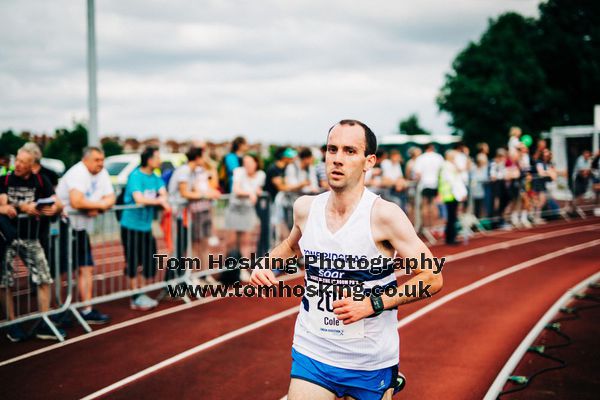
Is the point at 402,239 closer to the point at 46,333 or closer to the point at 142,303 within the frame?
the point at 46,333

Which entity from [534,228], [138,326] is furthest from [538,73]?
[138,326]

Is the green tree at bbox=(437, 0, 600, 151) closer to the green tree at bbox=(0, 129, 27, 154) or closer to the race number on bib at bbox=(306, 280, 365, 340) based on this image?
the green tree at bbox=(0, 129, 27, 154)

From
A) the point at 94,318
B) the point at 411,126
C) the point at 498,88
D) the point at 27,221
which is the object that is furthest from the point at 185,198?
the point at 411,126

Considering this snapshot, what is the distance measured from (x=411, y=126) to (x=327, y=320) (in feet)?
275

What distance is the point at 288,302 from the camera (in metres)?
8.73

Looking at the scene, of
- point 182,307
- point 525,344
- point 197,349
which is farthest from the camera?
point 182,307

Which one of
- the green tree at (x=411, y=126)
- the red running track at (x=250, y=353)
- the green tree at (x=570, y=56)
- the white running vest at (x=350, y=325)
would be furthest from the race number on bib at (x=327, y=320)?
the green tree at (x=411, y=126)

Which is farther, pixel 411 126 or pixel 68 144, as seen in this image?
pixel 411 126

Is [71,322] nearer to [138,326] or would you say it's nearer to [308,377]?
[138,326]

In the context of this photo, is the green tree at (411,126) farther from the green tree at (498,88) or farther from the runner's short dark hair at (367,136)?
the runner's short dark hair at (367,136)

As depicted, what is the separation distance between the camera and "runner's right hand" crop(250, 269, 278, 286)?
3.15 meters

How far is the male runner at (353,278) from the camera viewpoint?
9.95 ft

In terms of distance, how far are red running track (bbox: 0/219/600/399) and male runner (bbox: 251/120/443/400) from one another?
230 cm

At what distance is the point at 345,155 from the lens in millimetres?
3070
